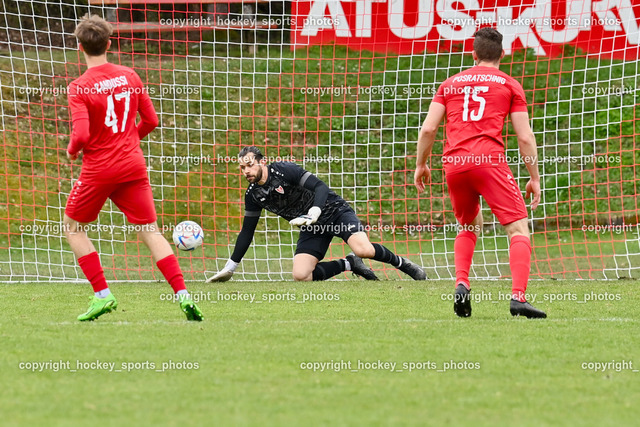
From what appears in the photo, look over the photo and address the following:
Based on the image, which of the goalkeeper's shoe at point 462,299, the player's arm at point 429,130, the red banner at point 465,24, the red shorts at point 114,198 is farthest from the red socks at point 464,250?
the red banner at point 465,24

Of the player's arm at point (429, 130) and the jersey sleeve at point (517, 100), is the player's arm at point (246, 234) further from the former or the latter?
the jersey sleeve at point (517, 100)

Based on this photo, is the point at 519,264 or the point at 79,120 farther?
the point at 519,264

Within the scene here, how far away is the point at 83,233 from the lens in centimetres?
679

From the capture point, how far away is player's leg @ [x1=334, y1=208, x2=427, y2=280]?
32.5ft

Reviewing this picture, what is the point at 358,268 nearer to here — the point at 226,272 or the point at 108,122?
the point at 226,272

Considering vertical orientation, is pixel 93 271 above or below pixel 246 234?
above

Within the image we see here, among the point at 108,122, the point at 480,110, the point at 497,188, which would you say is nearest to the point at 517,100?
the point at 480,110

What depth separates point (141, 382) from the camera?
450 cm

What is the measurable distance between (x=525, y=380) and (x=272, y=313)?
3.03 m

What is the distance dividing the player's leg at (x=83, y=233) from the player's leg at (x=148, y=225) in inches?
5.5

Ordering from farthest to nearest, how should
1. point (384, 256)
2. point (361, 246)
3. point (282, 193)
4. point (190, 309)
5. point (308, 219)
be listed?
point (384, 256)
point (361, 246)
point (282, 193)
point (308, 219)
point (190, 309)

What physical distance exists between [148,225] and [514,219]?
2579 mm

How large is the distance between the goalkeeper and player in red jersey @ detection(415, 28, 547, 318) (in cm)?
260

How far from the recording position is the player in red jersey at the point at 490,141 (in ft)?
21.9
